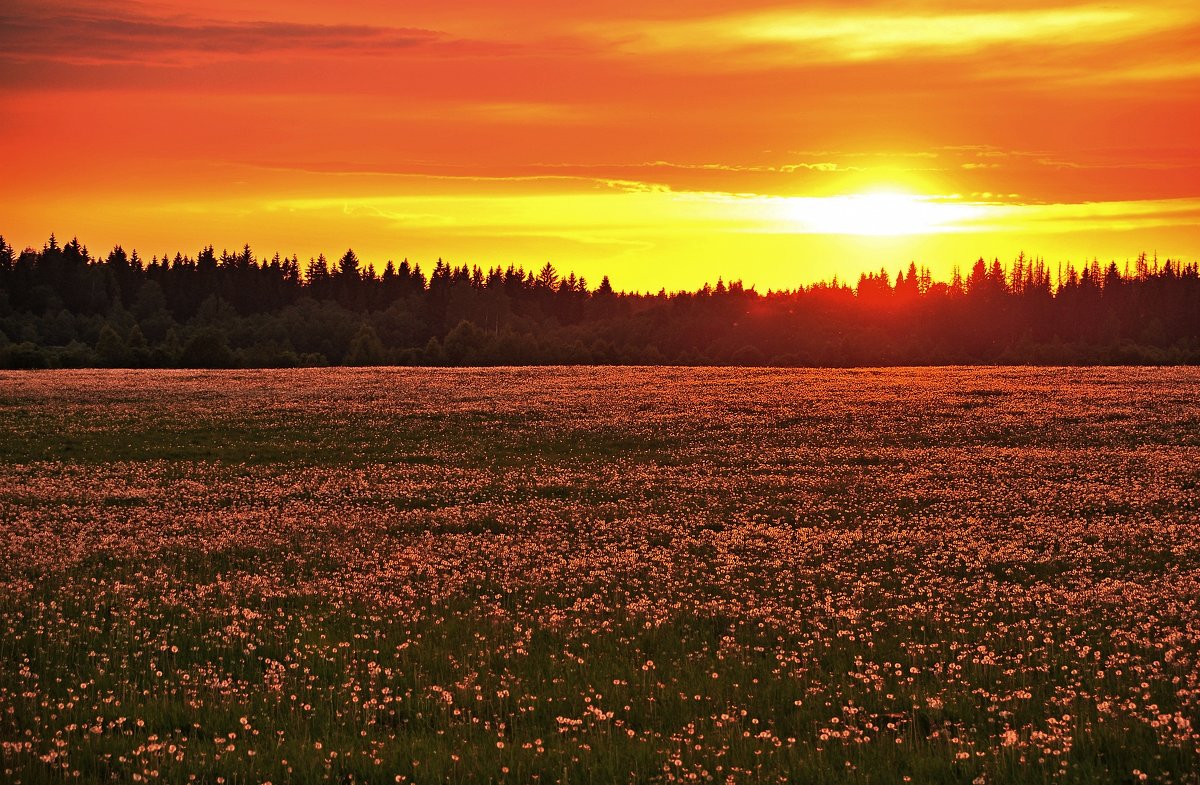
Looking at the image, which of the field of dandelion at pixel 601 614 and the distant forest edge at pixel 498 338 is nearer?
the field of dandelion at pixel 601 614

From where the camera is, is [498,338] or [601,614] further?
[498,338]

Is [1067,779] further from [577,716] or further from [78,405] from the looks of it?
[78,405]

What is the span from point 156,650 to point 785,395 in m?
51.4

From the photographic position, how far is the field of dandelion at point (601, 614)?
34.7 feet

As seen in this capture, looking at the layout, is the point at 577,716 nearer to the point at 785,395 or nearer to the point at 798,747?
the point at 798,747

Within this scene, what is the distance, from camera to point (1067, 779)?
9617 mm

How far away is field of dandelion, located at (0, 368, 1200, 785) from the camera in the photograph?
1056 centimetres

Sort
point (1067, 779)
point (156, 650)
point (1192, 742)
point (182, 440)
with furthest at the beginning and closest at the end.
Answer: point (182, 440) → point (156, 650) → point (1192, 742) → point (1067, 779)

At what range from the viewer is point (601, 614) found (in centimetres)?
1656

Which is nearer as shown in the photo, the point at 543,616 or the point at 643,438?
the point at 543,616

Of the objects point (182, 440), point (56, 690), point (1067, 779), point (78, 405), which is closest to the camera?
point (1067, 779)

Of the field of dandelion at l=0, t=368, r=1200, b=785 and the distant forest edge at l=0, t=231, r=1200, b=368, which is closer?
the field of dandelion at l=0, t=368, r=1200, b=785

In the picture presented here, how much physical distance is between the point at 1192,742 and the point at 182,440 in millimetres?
39945

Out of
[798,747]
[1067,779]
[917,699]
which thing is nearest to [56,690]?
[798,747]
